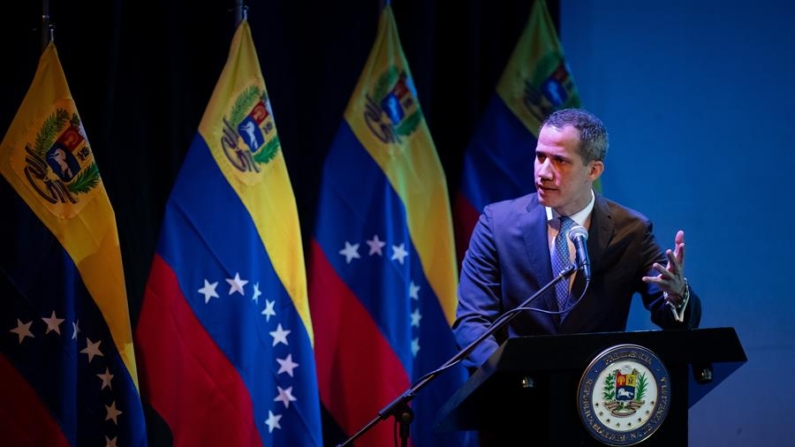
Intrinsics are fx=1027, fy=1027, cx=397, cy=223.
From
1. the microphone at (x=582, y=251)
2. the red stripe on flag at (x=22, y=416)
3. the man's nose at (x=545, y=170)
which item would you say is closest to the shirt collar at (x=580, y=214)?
the man's nose at (x=545, y=170)

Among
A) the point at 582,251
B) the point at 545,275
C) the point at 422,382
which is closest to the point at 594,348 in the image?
the point at 582,251

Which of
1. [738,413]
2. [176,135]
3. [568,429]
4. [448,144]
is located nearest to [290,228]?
[176,135]

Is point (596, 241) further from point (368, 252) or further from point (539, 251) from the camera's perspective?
point (368, 252)

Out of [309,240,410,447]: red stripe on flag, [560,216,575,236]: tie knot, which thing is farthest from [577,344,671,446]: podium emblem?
[309,240,410,447]: red stripe on flag

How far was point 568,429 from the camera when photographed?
2.55 m

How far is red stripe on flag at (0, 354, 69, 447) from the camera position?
3.62m

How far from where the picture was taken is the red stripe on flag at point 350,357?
4.51 meters

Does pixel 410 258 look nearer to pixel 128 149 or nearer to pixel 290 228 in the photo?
pixel 290 228

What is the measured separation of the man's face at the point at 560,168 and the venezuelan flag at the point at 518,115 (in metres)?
1.48

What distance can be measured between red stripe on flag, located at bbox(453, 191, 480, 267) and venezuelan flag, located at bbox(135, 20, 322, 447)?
102 centimetres

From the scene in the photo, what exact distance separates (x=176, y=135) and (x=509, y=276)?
1.73 meters

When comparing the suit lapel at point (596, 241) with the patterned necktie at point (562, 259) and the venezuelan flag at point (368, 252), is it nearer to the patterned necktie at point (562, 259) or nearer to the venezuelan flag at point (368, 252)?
the patterned necktie at point (562, 259)

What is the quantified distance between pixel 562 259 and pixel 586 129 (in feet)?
1.44

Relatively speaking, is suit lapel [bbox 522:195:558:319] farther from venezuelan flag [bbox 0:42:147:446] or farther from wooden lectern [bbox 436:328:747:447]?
venezuelan flag [bbox 0:42:147:446]
